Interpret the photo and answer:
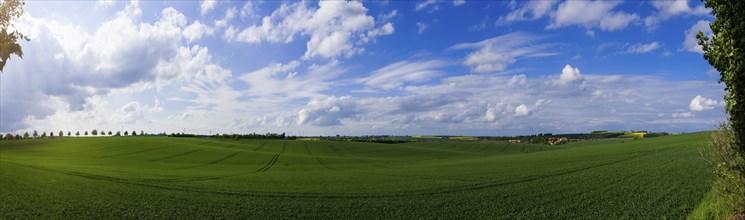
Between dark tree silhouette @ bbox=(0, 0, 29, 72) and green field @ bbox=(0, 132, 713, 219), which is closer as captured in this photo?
dark tree silhouette @ bbox=(0, 0, 29, 72)

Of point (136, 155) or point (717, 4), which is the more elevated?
point (717, 4)

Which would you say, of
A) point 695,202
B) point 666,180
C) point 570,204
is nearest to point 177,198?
point 570,204

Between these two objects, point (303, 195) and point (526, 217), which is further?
point (303, 195)

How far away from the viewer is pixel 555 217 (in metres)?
16.8

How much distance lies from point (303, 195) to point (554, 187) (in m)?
14.3

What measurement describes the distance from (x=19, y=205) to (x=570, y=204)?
25.1m

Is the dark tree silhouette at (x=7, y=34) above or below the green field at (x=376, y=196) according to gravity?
above

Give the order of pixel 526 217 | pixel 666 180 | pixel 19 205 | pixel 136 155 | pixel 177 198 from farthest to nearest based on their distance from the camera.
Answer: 1. pixel 136 155
2. pixel 177 198
3. pixel 666 180
4. pixel 19 205
5. pixel 526 217

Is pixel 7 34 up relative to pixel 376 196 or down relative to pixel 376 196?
up

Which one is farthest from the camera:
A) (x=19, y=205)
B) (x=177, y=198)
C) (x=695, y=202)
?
(x=177, y=198)

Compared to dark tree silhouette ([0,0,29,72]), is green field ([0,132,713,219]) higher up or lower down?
lower down

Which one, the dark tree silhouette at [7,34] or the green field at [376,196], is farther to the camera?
the green field at [376,196]

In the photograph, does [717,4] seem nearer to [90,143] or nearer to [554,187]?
[554,187]

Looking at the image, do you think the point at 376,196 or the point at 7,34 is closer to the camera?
the point at 7,34
